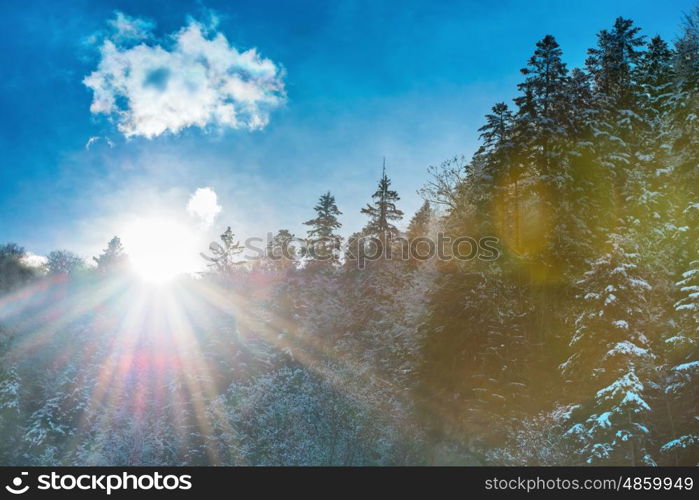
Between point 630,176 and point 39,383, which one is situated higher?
point 630,176

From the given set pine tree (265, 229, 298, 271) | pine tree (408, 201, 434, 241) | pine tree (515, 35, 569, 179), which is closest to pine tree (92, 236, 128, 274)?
pine tree (265, 229, 298, 271)

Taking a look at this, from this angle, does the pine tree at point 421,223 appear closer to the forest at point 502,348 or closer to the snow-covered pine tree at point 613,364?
the forest at point 502,348

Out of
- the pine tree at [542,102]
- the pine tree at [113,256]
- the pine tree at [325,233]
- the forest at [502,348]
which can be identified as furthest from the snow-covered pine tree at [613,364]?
the pine tree at [113,256]

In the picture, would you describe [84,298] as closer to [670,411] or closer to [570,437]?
[570,437]

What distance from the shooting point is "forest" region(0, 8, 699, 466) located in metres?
17.2

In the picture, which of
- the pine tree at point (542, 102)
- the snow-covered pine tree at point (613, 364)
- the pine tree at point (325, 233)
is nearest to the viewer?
the snow-covered pine tree at point (613, 364)

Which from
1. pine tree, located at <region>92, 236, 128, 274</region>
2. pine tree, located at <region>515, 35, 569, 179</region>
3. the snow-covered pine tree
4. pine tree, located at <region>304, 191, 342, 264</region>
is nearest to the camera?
the snow-covered pine tree

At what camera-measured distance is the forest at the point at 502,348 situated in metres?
17.2

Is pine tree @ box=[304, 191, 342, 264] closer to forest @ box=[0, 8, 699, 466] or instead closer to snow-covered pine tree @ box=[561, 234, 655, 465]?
forest @ box=[0, 8, 699, 466]

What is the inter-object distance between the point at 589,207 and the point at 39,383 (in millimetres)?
33643

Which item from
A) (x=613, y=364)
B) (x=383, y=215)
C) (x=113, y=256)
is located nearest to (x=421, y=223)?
(x=383, y=215)

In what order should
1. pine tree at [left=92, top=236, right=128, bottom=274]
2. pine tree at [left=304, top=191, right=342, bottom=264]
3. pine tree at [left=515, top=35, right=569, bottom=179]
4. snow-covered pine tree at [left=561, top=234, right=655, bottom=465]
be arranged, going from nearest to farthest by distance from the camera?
snow-covered pine tree at [left=561, top=234, right=655, bottom=465] → pine tree at [left=515, top=35, right=569, bottom=179] → pine tree at [left=304, top=191, right=342, bottom=264] → pine tree at [left=92, top=236, right=128, bottom=274]
